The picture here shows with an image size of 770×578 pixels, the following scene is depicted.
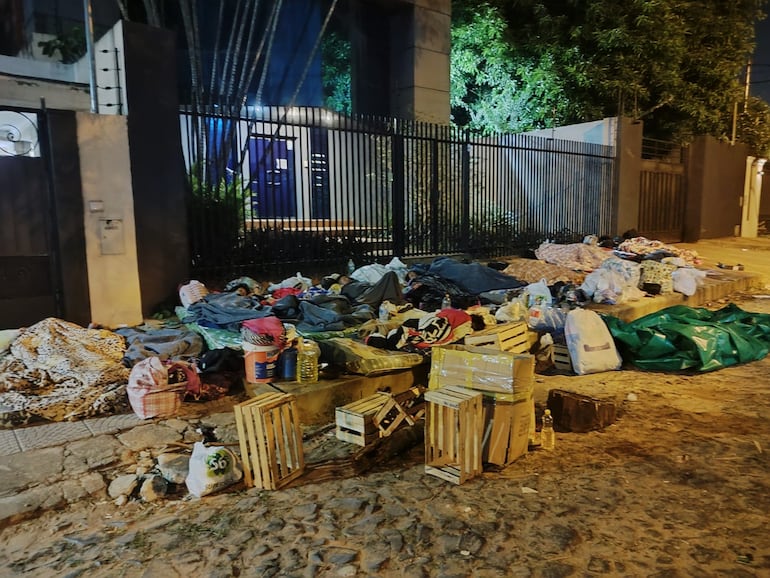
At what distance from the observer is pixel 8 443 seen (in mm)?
3951

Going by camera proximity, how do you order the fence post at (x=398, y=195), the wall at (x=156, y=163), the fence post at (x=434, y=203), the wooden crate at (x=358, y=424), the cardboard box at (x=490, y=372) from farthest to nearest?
1. the fence post at (x=434, y=203)
2. the fence post at (x=398, y=195)
3. the wall at (x=156, y=163)
4. the wooden crate at (x=358, y=424)
5. the cardboard box at (x=490, y=372)

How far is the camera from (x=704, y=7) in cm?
1700

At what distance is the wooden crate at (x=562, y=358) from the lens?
5961 millimetres

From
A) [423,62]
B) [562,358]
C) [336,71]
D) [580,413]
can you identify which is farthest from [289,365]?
[336,71]

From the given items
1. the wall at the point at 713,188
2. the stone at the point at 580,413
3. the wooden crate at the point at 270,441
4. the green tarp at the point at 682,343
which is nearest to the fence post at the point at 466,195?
the green tarp at the point at 682,343

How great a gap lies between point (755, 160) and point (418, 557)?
23.1 meters

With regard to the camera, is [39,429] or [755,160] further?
[755,160]

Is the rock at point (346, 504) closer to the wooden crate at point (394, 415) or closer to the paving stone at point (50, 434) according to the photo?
the wooden crate at point (394, 415)

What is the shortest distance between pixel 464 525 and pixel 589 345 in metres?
3.38

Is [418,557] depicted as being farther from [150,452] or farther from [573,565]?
[150,452]

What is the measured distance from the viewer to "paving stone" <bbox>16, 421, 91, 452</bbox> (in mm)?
3936

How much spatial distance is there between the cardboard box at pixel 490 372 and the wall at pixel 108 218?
4.36 metres

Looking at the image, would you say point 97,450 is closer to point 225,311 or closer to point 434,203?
point 225,311

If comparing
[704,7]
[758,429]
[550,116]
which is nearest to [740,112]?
[704,7]
